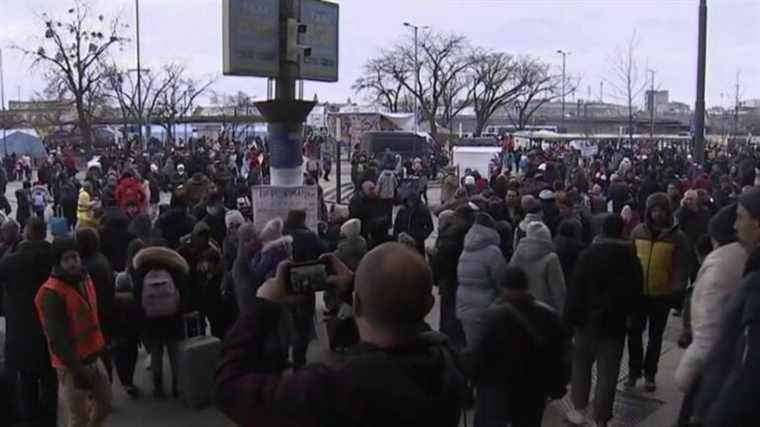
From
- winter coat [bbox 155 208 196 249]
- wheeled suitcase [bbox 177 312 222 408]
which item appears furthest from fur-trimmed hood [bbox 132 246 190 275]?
winter coat [bbox 155 208 196 249]

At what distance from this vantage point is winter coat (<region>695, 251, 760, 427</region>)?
2.86 metres

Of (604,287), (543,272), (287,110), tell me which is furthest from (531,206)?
(287,110)

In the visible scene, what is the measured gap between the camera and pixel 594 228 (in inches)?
385

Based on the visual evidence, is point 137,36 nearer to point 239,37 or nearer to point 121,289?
point 239,37

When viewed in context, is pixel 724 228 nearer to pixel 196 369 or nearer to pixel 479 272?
pixel 479 272

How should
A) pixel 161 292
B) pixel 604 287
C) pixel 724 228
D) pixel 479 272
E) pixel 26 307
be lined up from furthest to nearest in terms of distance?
pixel 161 292
pixel 479 272
pixel 604 287
pixel 26 307
pixel 724 228

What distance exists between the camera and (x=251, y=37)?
1016 cm

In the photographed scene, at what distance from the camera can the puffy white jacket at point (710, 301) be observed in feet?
13.6

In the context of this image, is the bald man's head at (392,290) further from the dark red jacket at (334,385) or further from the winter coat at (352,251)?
the winter coat at (352,251)

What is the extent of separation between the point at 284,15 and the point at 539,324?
268 inches

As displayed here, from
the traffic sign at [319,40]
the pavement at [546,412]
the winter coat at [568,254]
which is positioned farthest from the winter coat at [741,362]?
the traffic sign at [319,40]

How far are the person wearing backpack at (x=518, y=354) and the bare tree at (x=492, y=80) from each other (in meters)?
60.4

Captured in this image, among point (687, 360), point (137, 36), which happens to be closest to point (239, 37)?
point (687, 360)

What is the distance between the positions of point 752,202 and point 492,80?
A: 63.8m
